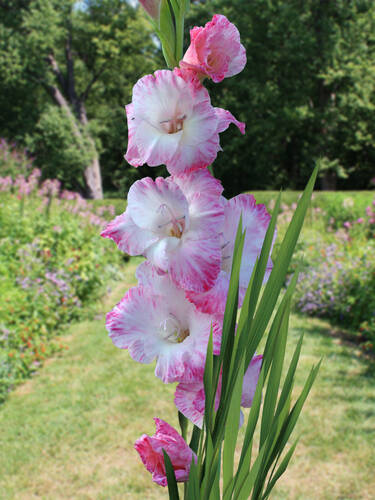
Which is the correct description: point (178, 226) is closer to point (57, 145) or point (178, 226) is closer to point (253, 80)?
point (57, 145)

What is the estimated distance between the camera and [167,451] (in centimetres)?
62

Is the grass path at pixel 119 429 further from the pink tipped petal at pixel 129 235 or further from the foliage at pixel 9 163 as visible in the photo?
the foliage at pixel 9 163

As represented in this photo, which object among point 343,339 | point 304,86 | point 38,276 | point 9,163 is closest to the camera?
point 343,339

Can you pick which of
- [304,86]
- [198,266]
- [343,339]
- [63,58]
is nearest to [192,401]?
[198,266]

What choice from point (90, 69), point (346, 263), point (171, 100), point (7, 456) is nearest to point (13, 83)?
point (90, 69)

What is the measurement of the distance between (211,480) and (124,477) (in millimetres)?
2499

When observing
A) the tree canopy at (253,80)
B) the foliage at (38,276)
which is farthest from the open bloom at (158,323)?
the tree canopy at (253,80)

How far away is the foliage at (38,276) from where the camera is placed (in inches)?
160

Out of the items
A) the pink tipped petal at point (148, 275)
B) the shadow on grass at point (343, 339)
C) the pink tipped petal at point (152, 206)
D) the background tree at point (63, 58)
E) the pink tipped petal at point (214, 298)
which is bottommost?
the shadow on grass at point (343, 339)

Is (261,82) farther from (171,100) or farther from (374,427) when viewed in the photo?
(171,100)

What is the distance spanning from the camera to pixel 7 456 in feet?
9.95

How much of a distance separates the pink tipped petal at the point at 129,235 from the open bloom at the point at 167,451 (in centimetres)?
26

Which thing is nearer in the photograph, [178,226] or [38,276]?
[178,226]

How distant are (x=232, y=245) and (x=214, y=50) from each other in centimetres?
27
